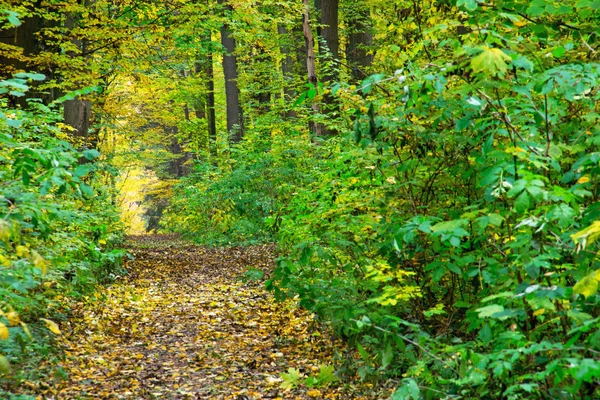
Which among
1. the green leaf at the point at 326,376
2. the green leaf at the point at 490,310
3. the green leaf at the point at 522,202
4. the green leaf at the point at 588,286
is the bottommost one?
the green leaf at the point at 326,376

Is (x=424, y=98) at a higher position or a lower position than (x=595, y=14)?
lower

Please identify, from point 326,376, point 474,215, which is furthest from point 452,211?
point 326,376

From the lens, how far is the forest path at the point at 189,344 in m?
5.40

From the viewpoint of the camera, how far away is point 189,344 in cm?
689

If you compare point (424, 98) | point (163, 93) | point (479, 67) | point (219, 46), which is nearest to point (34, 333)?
point (424, 98)

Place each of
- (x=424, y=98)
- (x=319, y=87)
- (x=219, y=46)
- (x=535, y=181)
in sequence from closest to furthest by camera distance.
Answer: (x=535, y=181) < (x=424, y=98) < (x=319, y=87) < (x=219, y=46)

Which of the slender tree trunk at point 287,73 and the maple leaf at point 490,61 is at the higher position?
the slender tree trunk at point 287,73

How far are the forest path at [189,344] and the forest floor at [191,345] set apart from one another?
0.03 feet

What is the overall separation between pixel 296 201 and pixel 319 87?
502cm

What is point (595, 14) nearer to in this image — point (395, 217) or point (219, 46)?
point (395, 217)

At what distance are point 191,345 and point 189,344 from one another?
0.05 meters

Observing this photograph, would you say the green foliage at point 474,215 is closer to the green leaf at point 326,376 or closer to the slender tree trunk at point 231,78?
the green leaf at point 326,376

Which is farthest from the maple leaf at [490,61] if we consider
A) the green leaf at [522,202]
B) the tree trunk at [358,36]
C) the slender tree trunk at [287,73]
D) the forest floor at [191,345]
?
the tree trunk at [358,36]

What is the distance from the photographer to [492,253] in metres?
4.24
